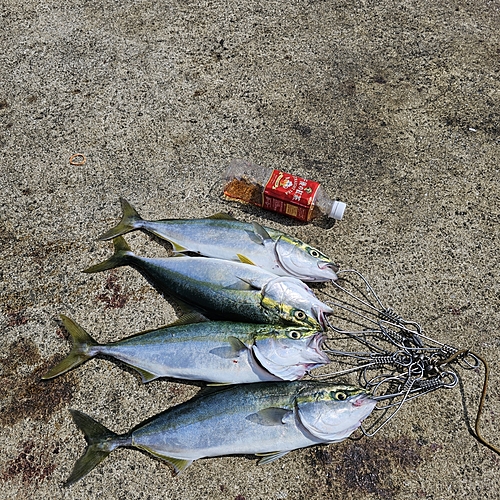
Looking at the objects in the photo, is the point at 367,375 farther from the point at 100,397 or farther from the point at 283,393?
the point at 100,397

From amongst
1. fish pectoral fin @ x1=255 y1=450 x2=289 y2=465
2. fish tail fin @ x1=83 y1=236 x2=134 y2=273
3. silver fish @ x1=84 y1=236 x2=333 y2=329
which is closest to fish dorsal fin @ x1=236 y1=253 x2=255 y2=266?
silver fish @ x1=84 y1=236 x2=333 y2=329

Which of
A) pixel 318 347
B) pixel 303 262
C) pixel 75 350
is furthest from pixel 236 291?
pixel 75 350

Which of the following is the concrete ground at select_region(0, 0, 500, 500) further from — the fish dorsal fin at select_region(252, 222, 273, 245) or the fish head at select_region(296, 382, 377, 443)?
the fish dorsal fin at select_region(252, 222, 273, 245)

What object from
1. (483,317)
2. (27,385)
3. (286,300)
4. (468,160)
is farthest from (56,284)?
(468,160)

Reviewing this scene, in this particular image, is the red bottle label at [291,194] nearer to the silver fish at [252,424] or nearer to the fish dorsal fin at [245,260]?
the fish dorsal fin at [245,260]

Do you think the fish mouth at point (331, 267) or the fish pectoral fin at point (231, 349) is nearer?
the fish pectoral fin at point (231, 349)

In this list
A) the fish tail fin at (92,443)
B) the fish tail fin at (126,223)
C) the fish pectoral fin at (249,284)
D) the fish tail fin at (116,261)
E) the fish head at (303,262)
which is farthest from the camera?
the fish tail fin at (126,223)

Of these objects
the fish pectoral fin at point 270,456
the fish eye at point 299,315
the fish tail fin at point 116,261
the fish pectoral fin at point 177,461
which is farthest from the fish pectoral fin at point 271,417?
the fish tail fin at point 116,261

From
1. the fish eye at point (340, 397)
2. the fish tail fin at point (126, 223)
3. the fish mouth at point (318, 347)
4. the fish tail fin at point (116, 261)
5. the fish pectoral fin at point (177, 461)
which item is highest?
the fish tail fin at point (126, 223)
